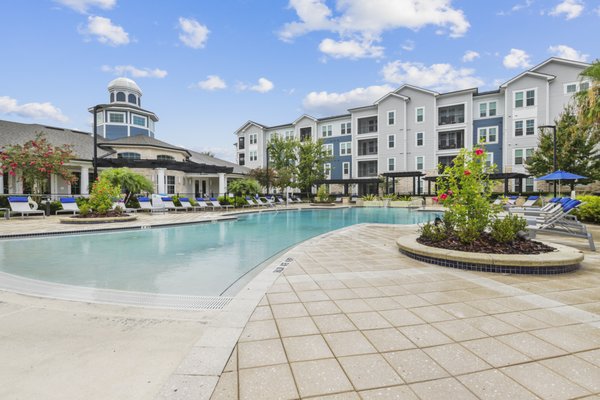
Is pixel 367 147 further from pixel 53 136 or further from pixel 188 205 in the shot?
pixel 53 136

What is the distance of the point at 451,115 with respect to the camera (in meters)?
34.2

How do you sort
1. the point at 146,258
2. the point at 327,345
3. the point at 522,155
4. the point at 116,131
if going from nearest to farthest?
the point at 327,345 → the point at 146,258 → the point at 522,155 → the point at 116,131

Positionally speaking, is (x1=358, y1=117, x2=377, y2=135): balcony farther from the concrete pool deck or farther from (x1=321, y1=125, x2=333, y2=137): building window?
the concrete pool deck

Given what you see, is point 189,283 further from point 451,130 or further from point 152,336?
point 451,130

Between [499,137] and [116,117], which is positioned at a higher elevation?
[116,117]

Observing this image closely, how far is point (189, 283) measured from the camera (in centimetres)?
531

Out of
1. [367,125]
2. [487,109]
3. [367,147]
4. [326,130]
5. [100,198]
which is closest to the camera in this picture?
[100,198]

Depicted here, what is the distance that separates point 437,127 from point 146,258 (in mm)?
34338

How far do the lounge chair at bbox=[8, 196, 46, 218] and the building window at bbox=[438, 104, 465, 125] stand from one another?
36.2 m

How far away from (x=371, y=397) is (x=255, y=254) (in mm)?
6124

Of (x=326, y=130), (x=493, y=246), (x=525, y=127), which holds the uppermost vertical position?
(x=326, y=130)

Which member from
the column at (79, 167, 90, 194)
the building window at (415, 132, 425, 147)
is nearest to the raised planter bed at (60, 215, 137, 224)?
the column at (79, 167, 90, 194)

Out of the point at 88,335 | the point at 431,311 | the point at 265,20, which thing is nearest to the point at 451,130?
the point at 265,20

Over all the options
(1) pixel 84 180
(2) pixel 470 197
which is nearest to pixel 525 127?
(2) pixel 470 197
